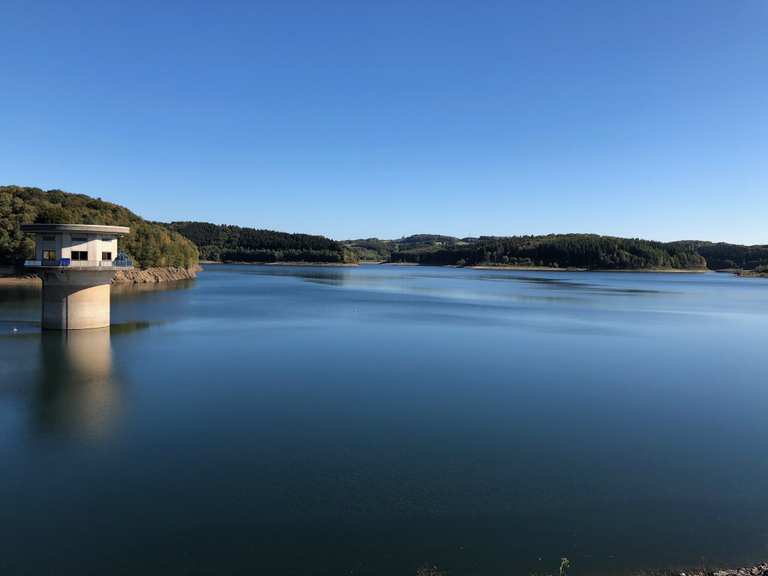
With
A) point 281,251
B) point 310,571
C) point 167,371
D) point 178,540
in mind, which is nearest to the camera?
point 310,571

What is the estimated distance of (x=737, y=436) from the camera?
42.7 feet

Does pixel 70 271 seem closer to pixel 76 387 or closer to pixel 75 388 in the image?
pixel 76 387

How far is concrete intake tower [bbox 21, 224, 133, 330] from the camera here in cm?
2594

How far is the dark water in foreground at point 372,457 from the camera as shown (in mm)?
7695

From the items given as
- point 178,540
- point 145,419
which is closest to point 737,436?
point 178,540

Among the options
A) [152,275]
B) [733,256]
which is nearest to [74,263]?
[152,275]

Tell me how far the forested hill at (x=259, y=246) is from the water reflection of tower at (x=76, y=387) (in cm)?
13832

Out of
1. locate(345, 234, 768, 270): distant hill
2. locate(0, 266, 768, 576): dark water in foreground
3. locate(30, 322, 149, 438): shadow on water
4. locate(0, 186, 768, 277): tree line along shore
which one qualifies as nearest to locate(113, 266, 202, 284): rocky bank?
locate(0, 186, 768, 277): tree line along shore

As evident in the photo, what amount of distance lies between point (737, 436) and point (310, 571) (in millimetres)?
10916

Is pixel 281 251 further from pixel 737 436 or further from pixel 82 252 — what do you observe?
pixel 737 436

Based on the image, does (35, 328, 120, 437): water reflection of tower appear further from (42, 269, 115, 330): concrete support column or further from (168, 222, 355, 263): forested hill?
(168, 222, 355, 263): forested hill

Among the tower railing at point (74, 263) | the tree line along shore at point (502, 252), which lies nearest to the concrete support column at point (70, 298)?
the tower railing at point (74, 263)

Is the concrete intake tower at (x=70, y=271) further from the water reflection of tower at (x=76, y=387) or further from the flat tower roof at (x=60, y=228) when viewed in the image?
the water reflection of tower at (x=76, y=387)

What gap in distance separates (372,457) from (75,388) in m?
10.3
